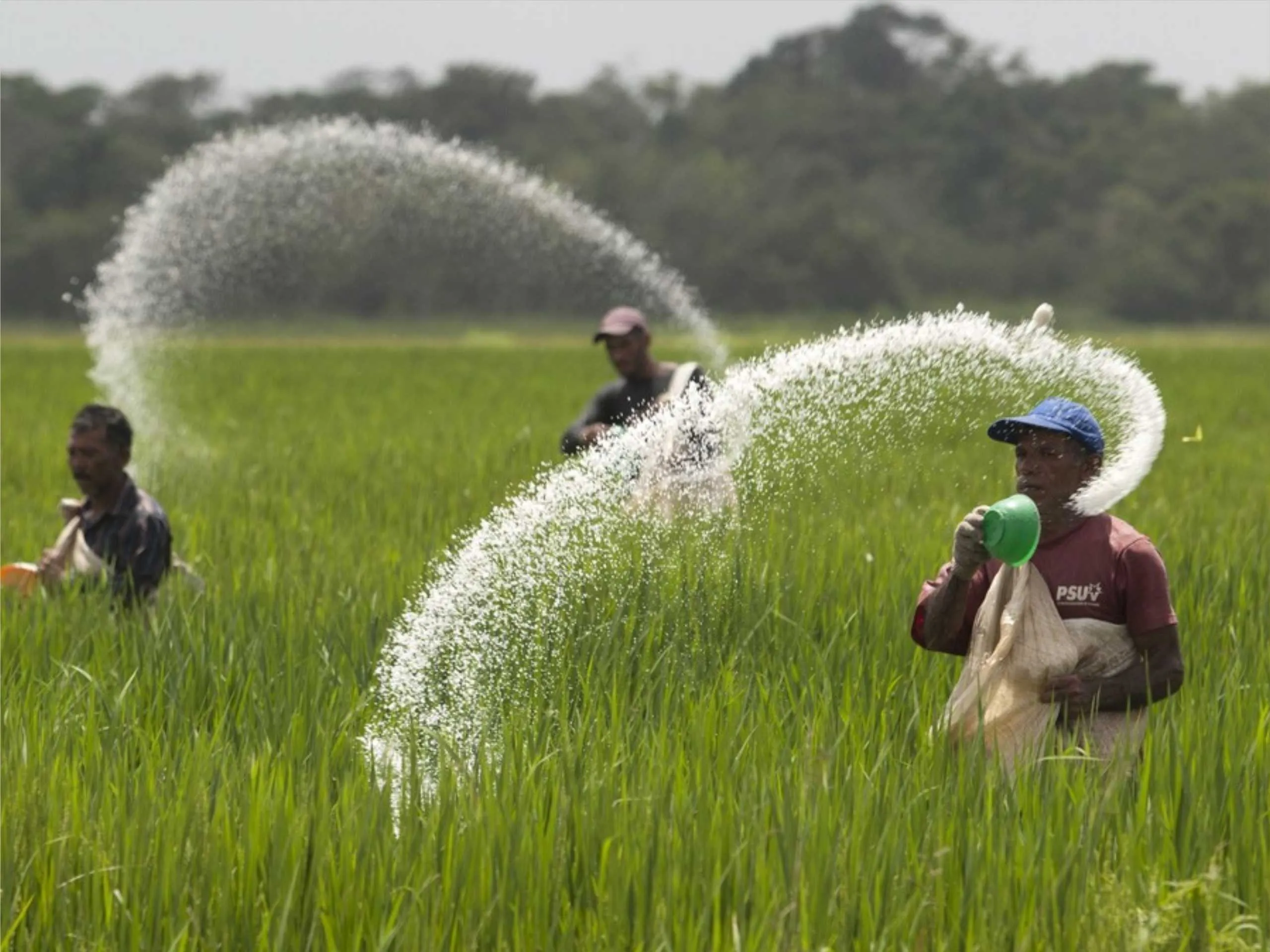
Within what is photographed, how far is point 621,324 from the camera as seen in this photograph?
277 inches

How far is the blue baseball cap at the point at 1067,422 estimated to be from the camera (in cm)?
364

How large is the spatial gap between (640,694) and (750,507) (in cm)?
188

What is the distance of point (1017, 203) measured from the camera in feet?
259

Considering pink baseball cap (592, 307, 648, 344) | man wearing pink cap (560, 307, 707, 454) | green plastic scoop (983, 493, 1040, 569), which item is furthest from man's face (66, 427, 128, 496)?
green plastic scoop (983, 493, 1040, 569)

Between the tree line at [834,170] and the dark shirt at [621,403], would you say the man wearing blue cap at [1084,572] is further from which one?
the tree line at [834,170]

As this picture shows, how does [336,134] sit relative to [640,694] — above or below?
above

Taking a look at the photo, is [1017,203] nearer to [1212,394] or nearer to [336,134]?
[1212,394]

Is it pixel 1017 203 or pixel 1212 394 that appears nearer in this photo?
pixel 1212 394

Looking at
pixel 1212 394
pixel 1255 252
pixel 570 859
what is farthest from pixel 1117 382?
pixel 1255 252

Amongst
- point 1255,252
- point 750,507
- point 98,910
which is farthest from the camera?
point 1255,252

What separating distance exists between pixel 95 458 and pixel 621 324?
6.97ft

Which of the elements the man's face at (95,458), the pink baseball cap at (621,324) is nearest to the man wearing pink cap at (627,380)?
the pink baseball cap at (621,324)

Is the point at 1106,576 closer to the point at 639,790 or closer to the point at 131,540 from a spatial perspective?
the point at 639,790

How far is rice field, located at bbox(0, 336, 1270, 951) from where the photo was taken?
9.87ft
